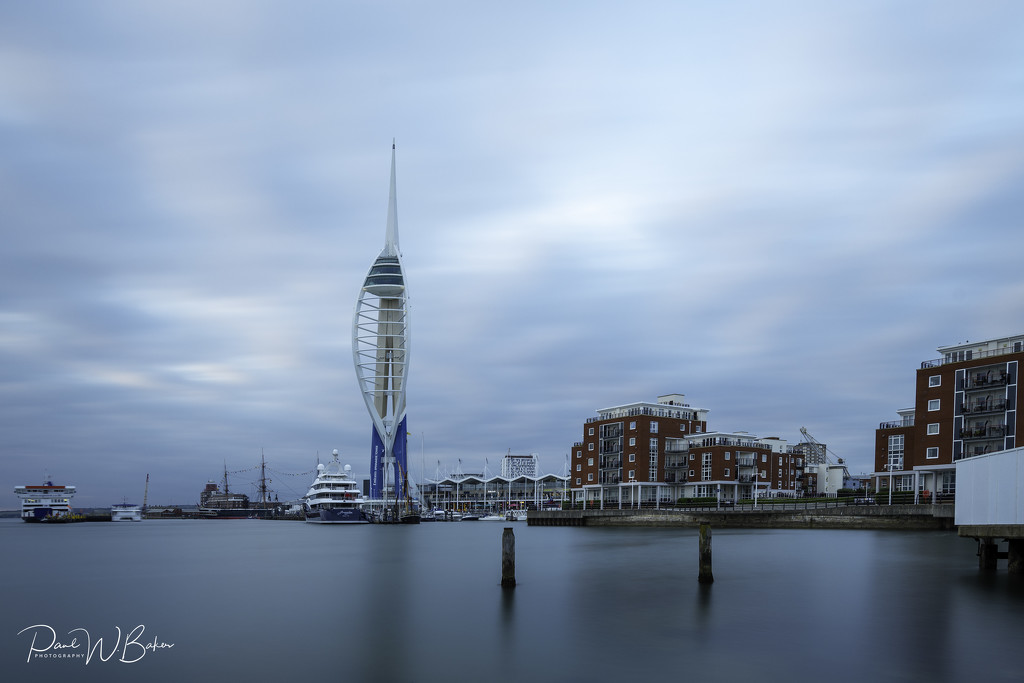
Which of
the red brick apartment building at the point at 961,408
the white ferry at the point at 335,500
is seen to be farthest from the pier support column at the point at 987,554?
the white ferry at the point at 335,500

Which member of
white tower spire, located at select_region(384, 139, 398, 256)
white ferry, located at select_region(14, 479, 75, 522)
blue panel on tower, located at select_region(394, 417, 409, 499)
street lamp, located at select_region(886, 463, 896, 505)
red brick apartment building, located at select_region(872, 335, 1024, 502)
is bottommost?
white ferry, located at select_region(14, 479, 75, 522)

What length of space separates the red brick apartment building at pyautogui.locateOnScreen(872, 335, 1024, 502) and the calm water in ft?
71.5

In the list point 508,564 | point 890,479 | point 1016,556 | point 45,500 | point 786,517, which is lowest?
point 45,500

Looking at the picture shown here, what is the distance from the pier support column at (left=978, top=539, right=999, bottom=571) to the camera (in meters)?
34.4

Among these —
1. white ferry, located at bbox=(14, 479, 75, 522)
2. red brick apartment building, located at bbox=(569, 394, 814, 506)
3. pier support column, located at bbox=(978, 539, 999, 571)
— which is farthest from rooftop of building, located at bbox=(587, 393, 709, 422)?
white ferry, located at bbox=(14, 479, 75, 522)

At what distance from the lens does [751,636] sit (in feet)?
76.7

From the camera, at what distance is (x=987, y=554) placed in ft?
114

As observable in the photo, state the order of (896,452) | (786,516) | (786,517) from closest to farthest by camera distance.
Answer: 1. (786,517)
2. (786,516)
3. (896,452)

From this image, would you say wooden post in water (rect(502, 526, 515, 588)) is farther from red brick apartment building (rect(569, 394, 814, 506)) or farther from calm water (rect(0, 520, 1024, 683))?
red brick apartment building (rect(569, 394, 814, 506))

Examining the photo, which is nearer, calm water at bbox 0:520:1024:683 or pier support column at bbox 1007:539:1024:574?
calm water at bbox 0:520:1024:683

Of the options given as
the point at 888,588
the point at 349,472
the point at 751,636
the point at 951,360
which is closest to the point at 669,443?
the point at 951,360

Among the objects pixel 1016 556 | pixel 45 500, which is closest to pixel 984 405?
pixel 1016 556

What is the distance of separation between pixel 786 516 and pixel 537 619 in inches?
2320

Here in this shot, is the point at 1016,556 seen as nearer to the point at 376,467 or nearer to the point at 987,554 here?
the point at 987,554
